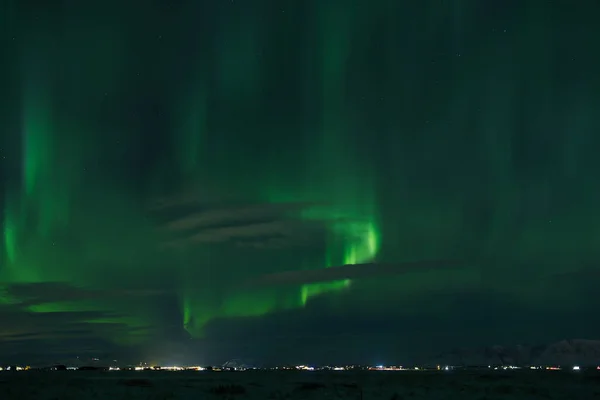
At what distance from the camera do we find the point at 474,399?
134 metres

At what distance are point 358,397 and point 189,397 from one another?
1229 inches

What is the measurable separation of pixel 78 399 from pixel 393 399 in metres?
58.0

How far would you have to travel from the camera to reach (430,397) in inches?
5571

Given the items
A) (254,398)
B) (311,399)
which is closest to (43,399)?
(254,398)

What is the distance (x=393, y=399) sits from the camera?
136 metres

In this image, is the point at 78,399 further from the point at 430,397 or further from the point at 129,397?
the point at 430,397

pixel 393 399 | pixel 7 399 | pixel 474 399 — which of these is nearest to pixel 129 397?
pixel 7 399

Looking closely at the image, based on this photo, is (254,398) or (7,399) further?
(254,398)

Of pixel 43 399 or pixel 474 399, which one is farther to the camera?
pixel 474 399

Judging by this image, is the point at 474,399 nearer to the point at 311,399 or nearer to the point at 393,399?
the point at 393,399

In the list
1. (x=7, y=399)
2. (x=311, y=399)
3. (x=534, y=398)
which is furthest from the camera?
(x=534, y=398)

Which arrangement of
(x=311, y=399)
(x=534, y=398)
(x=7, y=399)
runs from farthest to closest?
(x=534, y=398), (x=311, y=399), (x=7, y=399)

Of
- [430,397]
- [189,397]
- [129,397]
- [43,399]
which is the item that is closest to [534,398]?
[430,397]

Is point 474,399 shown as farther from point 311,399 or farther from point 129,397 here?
point 129,397
